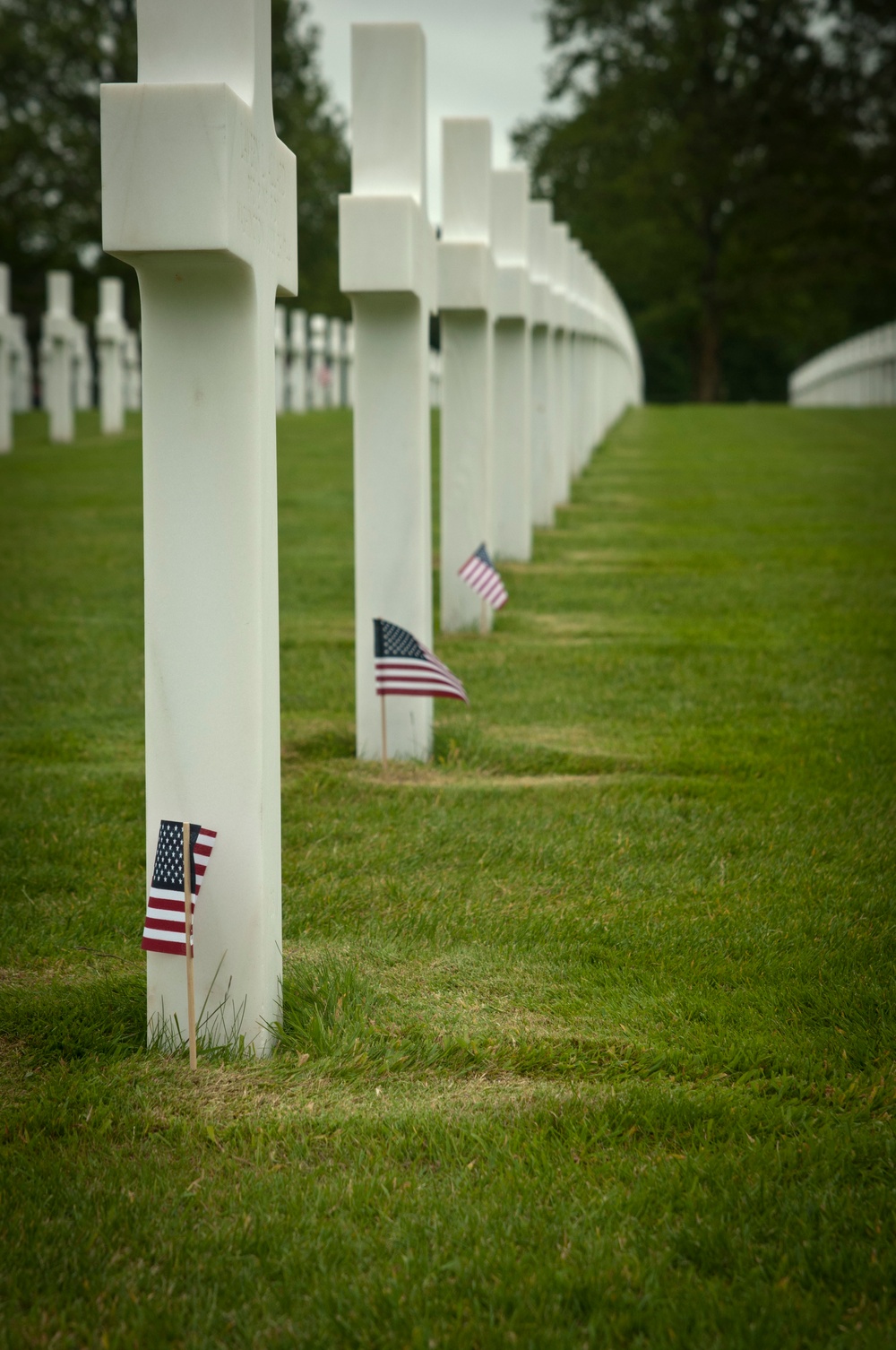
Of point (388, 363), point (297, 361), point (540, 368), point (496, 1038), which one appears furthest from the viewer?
point (297, 361)

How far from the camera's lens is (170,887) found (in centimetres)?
348

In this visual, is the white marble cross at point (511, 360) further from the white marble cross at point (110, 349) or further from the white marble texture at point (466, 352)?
the white marble cross at point (110, 349)

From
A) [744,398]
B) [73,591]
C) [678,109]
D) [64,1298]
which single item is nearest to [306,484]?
[73,591]

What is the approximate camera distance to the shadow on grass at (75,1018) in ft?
12.0

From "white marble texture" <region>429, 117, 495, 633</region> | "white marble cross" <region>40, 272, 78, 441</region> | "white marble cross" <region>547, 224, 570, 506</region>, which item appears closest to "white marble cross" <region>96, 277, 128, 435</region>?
"white marble cross" <region>40, 272, 78, 441</region>

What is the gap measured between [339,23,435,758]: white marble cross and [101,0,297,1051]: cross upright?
2.23m

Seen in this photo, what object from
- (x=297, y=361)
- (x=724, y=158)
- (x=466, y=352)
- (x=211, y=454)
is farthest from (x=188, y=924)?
(x=724, y=158)

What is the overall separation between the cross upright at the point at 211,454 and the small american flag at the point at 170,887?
9 centimetres

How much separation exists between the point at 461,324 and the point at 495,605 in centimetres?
158

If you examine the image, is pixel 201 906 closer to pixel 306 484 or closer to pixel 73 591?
pixel 73 591

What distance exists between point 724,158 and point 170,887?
53.3m

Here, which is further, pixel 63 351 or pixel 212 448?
pixel 63 351

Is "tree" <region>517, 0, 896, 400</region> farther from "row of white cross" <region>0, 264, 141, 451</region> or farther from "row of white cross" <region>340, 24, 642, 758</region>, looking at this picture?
"row of white cross" <region>340, 24, 642, 758</region>

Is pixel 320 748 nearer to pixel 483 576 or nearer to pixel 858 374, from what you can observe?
pixel 483 576
